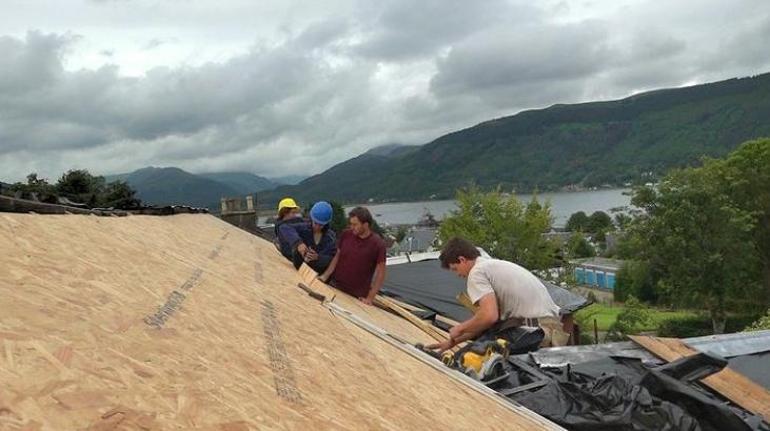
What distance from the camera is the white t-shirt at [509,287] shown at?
5.63 meters

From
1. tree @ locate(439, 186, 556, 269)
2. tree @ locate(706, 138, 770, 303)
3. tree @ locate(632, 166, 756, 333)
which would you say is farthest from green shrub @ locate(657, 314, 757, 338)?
tree @ locate(439, 186, 556, 269)

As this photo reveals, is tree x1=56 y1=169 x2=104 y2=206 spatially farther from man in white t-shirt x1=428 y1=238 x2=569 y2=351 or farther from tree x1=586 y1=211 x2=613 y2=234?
tree x1=586 y1=211 x2=613 y2=234

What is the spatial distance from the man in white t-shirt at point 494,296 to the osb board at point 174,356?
2.49 feet

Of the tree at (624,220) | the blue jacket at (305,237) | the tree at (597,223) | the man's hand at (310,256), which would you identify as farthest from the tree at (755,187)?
the tree at (597,223)

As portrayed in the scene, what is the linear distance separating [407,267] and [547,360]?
10.3 meters

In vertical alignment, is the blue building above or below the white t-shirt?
below

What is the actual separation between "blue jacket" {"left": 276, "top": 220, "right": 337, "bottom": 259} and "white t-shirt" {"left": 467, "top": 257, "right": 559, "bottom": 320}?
326cm

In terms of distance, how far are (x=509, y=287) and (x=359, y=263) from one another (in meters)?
2.73

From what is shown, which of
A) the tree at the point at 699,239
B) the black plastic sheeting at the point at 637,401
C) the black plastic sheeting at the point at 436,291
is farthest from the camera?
the tree at the point at 699,239

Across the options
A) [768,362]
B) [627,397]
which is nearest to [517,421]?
[627,397]

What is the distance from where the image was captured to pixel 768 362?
575cm

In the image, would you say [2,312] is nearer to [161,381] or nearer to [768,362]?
[161,381]

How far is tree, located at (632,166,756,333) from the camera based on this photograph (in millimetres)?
42812

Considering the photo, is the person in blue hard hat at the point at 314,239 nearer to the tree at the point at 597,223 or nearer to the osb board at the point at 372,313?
the osb board at the point at 372,313
